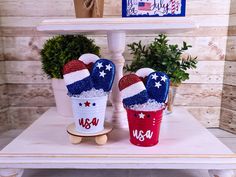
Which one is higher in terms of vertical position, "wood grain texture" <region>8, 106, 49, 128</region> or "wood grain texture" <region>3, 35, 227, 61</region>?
"wood grain texture" <region>3, 35, 227, 61</region>

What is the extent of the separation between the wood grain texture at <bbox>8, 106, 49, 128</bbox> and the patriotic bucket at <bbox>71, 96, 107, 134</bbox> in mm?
537

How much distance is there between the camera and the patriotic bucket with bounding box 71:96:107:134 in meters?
0.63

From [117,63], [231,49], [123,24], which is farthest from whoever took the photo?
[231,49]

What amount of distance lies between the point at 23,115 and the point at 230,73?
3.26 feet

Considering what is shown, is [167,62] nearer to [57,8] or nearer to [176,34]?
[176,34]

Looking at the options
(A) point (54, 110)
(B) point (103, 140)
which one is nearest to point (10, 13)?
(A) point (54, 110)

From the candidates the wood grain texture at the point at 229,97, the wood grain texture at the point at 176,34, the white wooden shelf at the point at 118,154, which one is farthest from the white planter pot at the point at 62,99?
the wood grain texture at the point at 229,97

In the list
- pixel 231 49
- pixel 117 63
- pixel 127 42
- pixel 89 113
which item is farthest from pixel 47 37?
pixel 231 49

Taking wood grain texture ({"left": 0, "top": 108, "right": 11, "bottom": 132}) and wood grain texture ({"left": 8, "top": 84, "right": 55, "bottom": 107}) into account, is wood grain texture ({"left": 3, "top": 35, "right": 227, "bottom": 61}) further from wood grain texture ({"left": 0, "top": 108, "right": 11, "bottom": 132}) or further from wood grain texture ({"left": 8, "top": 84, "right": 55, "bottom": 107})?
wood grain texture ({"left": 0, "top": 108, "right": 11, "bottom": 132})

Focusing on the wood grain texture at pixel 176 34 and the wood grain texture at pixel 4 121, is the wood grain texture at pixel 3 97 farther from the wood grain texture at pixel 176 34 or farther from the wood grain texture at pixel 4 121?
the wood grain texture at pixel 176 34

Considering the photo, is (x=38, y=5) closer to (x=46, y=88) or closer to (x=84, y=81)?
(x=46, y=88)

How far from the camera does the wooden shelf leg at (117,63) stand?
28.9 inches

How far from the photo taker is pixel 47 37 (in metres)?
1.07

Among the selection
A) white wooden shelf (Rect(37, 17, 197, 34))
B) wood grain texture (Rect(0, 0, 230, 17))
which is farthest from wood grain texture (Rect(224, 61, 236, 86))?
white wooden shelf (Rect(37, 17, 197, 34))
